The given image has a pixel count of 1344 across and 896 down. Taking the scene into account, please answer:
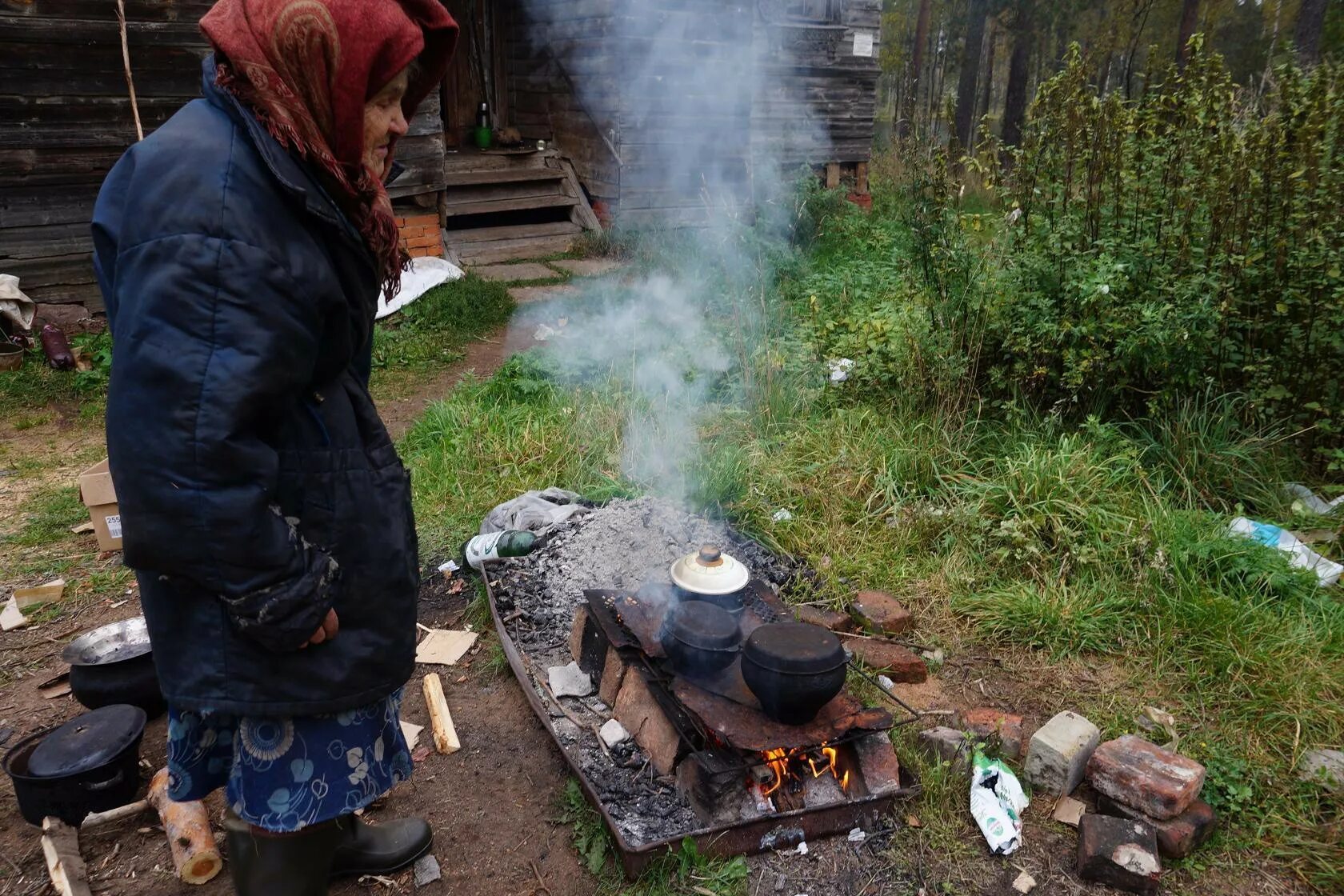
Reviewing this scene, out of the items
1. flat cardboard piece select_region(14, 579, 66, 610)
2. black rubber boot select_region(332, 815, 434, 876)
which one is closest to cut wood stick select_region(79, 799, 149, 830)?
black rubber boot select_region(332, 815, 434, 876)

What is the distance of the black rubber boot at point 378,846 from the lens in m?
2.50

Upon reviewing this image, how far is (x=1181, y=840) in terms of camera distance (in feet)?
8.53

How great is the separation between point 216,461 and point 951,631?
3000 millimetres

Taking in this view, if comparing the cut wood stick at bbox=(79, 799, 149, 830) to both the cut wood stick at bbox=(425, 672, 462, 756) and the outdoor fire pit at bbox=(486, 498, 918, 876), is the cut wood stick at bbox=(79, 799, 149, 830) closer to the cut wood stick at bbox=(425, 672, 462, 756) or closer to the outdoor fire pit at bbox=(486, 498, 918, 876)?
the cut wood stick at bbox=(425, 672, 462, 756)

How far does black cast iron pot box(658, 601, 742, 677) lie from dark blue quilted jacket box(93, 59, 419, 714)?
1143 millimetres

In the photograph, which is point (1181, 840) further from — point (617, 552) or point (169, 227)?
point (169, 227)

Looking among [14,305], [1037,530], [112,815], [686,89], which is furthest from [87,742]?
[686,89]

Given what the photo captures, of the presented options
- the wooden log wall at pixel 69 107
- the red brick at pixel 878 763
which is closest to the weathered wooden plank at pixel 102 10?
the wooden log wall at pixel 69 107

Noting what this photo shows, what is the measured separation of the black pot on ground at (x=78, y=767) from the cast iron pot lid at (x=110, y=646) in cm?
27

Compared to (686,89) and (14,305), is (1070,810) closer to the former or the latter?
(14,305)

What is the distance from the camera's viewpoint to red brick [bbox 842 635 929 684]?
10.8 feet

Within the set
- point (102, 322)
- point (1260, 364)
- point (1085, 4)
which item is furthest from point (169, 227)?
point (1085, 4)

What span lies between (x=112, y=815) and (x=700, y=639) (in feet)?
6.34

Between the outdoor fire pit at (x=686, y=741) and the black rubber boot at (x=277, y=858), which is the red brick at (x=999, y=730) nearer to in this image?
the outdoor fire pit at (x=686, y=741)
